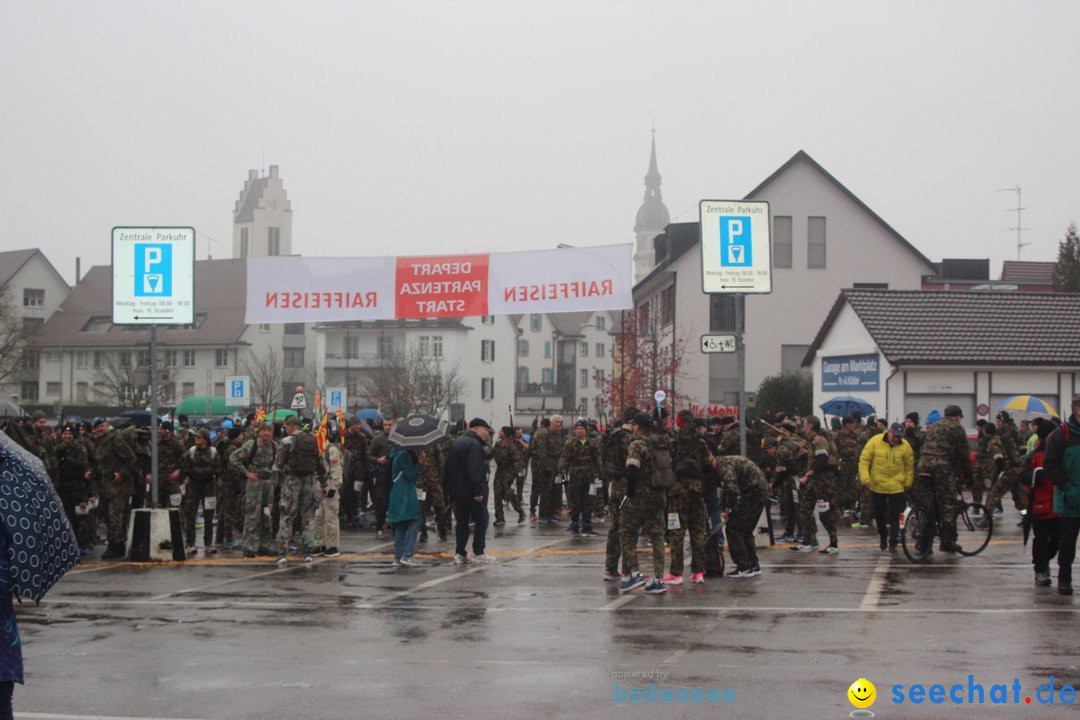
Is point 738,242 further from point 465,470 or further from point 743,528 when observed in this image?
point 465,470

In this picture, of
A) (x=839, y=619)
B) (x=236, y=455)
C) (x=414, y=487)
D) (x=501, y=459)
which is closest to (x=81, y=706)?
(x=839, y=619)

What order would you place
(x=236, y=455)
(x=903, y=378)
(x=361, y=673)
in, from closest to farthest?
1. (x=361, y=673)
2. (x=236, y=455)
3. (x=903, y=378)

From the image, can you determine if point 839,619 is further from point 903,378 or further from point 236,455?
point 903,378

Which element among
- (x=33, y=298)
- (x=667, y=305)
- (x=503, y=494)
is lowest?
(x=503, y=494)

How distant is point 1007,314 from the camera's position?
3466cm

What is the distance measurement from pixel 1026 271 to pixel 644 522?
72.6m

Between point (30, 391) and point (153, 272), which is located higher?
point (153, 272)

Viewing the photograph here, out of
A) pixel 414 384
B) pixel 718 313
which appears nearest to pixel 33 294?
pixel 414 384

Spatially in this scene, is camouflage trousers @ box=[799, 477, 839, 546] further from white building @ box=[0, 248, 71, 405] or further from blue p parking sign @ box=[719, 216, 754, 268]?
white building @ box=[0, 248, 71, 405]

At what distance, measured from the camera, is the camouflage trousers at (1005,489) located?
19828 millimetres

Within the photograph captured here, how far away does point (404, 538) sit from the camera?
628 inches

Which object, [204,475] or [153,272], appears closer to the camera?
[153,272]

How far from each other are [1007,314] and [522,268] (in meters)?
19.3

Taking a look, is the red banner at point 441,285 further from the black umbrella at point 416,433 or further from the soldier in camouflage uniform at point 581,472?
the black umbrella at point 416,433
